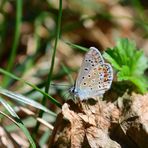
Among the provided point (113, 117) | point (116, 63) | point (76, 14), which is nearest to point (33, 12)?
point (76, 14)

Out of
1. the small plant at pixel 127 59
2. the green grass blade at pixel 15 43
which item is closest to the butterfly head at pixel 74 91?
the small plant at pixel 127 59

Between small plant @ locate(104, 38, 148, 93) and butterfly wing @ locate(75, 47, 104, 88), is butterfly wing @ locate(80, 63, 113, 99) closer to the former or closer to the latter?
butterfly wing @ locate(75, 47, 104, 88)

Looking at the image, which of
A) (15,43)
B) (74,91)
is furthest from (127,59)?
(15,43)

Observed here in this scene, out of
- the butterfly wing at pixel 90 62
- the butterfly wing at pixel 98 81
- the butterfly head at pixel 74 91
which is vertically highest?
the butterfly wing at pixel 90 62

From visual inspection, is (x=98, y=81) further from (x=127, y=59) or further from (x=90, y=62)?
(x=127, y=59)

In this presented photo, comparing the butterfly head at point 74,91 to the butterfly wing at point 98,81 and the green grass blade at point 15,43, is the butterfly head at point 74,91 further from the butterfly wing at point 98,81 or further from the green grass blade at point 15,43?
the green grass blade at point 15,43

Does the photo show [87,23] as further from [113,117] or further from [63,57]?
A: [113,117]

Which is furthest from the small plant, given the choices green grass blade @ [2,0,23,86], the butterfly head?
green grass blade @ [2,0,23,86]

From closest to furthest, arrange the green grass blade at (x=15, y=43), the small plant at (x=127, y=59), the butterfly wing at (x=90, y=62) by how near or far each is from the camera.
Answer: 1. the butterfly wing at (x=90, y=62)
2. the small plant at (x=127, y=59)
3. the green grass blade at (x=15, y=43)
